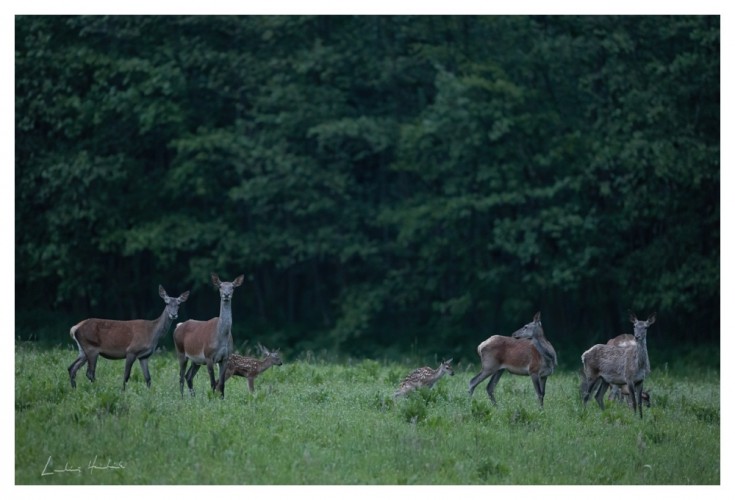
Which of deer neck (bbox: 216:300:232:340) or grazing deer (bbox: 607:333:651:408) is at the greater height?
deer neck (bbox: 216:300:232:340)

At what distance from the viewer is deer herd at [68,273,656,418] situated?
14.3m

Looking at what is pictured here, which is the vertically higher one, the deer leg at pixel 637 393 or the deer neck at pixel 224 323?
the deer neck at pixel 224 323

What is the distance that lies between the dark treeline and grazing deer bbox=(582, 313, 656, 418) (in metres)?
10.8

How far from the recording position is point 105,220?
28.9 m

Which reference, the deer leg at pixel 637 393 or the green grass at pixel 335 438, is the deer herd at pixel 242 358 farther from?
the green grass at pixel 335 438

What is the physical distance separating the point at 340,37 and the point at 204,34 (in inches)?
143

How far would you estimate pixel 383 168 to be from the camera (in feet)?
97.0

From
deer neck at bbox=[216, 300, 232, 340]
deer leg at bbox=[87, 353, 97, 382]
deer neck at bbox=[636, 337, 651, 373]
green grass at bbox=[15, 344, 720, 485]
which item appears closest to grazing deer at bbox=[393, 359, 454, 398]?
green grass at bbox=[15, 344, 720, 485]

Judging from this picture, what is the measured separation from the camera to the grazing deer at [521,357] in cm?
1495

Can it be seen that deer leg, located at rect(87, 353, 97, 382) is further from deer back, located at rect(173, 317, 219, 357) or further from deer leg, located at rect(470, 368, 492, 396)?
deer leg, located at rect(470, 368, 492, 396)

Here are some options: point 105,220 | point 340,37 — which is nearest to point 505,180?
point 340,37

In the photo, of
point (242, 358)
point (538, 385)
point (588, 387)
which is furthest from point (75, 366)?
point (588, 387)

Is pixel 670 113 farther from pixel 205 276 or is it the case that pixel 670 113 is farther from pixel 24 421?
pixel 24 421
